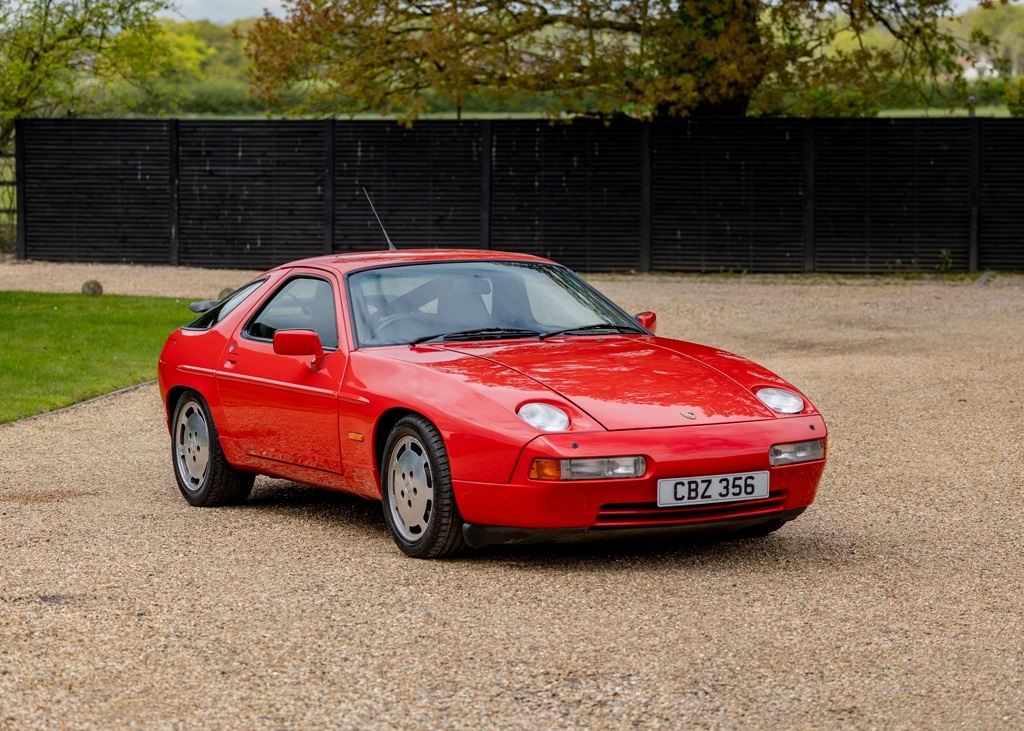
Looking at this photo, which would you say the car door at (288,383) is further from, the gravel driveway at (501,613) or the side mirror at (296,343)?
A: the gravel driveway at (501,613)

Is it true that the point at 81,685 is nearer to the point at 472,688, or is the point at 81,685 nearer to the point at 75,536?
the point at 472,688

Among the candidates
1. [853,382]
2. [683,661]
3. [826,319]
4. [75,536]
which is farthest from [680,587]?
[826,319]

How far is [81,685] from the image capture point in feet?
15.6

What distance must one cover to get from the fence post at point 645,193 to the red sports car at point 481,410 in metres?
17.2

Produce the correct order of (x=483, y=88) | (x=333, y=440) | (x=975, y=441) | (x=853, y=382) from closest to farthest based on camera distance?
(x=333, y=440) → (x=975, y=441) → (x=853, y=382) → (x=483, y=88)

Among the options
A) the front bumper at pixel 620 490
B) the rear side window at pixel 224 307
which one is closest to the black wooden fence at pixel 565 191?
the rear side window at pixel 224 307

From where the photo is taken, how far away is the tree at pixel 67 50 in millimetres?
29250

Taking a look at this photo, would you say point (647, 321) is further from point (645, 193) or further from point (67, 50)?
point (67, 50)

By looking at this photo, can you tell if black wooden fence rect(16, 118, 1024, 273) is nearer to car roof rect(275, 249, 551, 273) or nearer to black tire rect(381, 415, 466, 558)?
car roof rect(275, 249, 551, 273)

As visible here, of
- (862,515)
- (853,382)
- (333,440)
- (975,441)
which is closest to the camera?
(333,440)

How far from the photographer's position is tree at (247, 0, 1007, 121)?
78.6 ft

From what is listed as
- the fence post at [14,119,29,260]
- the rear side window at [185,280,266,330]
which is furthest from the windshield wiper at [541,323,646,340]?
the fence post at [14,119,29,260]

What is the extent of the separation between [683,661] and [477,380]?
175 centimetres

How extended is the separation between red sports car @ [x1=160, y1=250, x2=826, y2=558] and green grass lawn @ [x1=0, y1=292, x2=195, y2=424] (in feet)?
13.3
